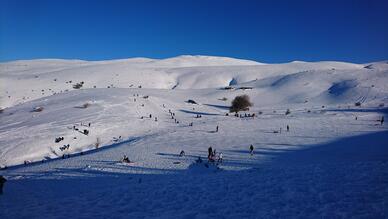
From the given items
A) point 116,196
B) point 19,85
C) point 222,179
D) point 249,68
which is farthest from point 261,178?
point 249,68

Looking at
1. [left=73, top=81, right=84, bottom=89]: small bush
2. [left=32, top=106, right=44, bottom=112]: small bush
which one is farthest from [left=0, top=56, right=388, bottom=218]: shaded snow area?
[left=73, top=81, right=84, bottom=89]: small bush

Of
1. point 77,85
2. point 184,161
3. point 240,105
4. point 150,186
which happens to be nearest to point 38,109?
point 240,105

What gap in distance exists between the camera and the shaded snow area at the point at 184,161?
36.1ft

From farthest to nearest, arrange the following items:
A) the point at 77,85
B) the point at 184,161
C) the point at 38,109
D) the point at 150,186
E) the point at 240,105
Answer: the point at 77,85
the point at 240,105
the point at 38,109
the point at 184,161
the point at 150,186

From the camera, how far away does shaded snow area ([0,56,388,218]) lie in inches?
433

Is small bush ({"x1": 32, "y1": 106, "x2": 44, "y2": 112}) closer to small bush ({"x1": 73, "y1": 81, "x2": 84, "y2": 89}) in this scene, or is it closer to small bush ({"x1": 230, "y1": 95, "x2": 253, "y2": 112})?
small bush ({"x1": 230, "y1": 95, "x2": 253, "y2": 112})

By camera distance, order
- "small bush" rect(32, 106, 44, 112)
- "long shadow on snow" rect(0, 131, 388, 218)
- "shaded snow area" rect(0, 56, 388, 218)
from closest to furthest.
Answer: "shaded snow area" rect(0, 56, 388, 218) < "long shadow on snow" rect(0, 131, 388, 218) < "small bush" rect(32, 106, 44, 112)

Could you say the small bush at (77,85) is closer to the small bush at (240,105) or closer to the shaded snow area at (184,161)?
the shaded snow area at (184,161)

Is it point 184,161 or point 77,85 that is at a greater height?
point 77,85

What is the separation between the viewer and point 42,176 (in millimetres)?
18234

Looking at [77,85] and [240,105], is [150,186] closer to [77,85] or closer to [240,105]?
[240,105]

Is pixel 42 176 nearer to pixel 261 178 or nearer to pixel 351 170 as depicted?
pixel 261 178

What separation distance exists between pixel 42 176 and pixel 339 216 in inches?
556

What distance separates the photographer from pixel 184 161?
60.4ft
